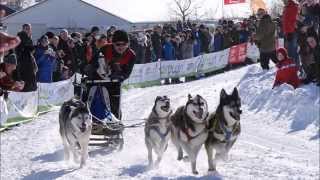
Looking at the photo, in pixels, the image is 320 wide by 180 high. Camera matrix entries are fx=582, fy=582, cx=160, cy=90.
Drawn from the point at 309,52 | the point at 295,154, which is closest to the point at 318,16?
the point at 309,52

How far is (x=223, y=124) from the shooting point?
23.1ft

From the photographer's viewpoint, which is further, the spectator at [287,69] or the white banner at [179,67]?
the white banner at [179,67]

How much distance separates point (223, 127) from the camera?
7016 mm

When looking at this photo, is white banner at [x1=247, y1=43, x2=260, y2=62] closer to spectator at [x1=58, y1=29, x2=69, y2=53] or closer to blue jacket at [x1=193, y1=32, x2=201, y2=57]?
blue jacket at [x1=193, y1=32, x2=201, y2=57]

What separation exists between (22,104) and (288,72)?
18.3ft

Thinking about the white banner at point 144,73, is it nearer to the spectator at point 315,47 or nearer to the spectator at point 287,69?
the spectator at point 287,69

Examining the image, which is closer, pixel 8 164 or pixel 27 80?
pixel 8 164

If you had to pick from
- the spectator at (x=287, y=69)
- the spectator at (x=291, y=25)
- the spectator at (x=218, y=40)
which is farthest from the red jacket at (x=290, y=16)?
the spectator at (x=218, y=40)

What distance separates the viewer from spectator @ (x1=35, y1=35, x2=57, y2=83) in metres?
13.0

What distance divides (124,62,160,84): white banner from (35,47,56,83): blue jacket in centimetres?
390

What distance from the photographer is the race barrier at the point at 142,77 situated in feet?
38.9

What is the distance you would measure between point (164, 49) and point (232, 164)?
11450mm

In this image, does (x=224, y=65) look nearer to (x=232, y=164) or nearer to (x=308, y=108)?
(x=308, y=108)

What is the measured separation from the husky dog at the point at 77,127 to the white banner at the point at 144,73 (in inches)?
364
